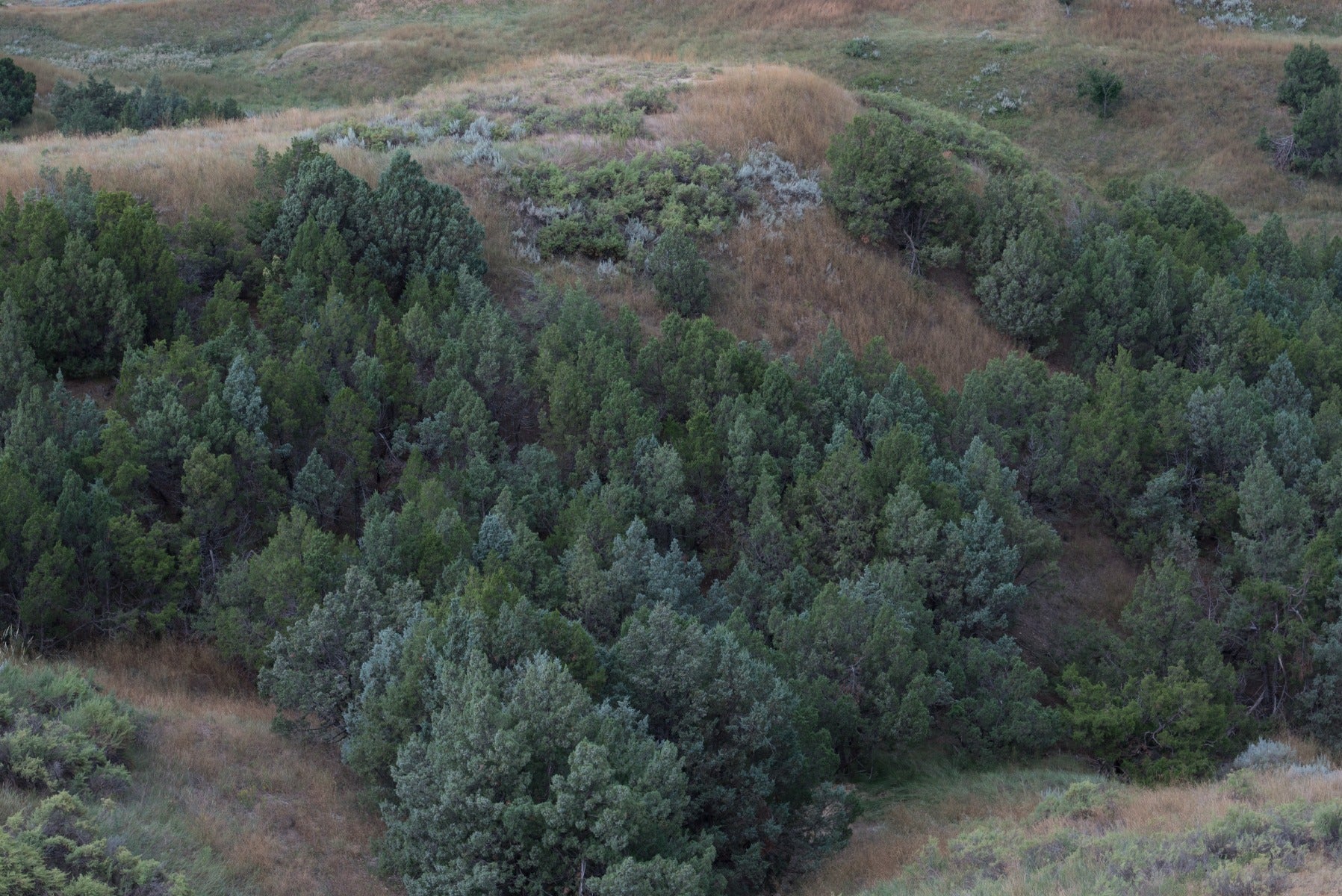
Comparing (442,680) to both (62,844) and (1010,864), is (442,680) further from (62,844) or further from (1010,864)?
(1010,864)

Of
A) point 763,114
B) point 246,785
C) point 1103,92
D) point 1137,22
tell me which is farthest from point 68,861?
point 1137,22

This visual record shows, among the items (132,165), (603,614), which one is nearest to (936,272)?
(603,614)

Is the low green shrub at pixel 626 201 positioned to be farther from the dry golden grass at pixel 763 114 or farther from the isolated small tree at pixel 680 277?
the dry golden grass at pixel 763 114

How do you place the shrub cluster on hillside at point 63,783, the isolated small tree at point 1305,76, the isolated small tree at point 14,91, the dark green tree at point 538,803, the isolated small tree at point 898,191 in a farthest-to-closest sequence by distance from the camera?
1. the isolated small tree at point 1305,76
2. the isolated small tree at point 14,91
3. the isolated small tree at point 898,191
4. the dark green tree at point 538,803
5. the shrub cluster on hillside at point 63,783

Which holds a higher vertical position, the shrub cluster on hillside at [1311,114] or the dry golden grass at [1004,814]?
the shrub cluster on hillside at [1311,114]

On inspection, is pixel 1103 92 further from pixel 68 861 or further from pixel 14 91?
pixel 68 861

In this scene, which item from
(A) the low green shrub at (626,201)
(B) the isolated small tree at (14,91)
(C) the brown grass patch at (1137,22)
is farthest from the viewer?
(C) the brown grass patch at (1137,22)

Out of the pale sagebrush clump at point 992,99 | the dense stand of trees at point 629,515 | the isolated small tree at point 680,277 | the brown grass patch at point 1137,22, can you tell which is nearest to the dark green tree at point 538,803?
the dense stand of trees at point 629,515
